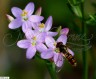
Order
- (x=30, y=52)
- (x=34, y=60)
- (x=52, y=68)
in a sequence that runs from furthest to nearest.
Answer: (x=34, y=60)
(x=52, y=68)
(x=30, y=52)

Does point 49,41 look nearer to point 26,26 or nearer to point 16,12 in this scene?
point 26,26

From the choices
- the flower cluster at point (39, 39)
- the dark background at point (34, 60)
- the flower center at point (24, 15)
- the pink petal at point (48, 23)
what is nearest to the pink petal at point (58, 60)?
the flower cluster at point (39, 39)

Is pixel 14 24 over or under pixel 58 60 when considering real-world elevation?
over

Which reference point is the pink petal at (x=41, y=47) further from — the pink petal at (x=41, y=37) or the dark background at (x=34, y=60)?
the dark background at (x=34, y=60)

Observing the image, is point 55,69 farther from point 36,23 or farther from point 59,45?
point 36,23

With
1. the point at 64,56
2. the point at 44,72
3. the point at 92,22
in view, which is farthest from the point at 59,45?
the point at 44,72

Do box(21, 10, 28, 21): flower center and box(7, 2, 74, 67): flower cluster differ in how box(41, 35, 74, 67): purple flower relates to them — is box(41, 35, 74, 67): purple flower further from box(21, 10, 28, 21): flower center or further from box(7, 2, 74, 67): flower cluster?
box(21, 10, 28, 21): flower center

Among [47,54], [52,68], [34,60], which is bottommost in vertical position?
[34,60]

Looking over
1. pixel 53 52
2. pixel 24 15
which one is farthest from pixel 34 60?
pixel 53 52
